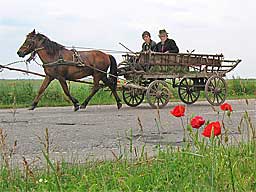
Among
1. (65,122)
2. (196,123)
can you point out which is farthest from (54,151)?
(65,122)

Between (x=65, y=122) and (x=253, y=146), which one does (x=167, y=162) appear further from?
(x=65, y=122)

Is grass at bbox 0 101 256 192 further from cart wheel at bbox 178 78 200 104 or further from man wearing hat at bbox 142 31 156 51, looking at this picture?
cart wheel at bbox 178 78 200 104

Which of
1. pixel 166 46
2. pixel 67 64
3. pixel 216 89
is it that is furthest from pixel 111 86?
pixel 216 89

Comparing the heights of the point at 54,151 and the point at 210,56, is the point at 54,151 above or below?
below

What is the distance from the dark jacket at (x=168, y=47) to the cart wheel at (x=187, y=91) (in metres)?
1.07

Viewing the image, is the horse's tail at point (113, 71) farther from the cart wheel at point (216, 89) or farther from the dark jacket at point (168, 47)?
the cart wheel at point (216, 89)

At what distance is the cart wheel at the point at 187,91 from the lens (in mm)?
17141

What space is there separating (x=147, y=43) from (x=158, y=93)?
1.48 meters

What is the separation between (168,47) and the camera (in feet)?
53.4

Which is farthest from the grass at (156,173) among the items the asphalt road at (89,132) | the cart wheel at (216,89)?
the cart wheel at (216,89)

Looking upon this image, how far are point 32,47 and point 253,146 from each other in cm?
1006

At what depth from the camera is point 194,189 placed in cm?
440

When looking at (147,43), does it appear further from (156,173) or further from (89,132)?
(156,173)

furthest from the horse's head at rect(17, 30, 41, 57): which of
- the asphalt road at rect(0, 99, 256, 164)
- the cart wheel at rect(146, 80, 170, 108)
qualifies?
the cart wheel at rect(146, 80, 170, 108)
